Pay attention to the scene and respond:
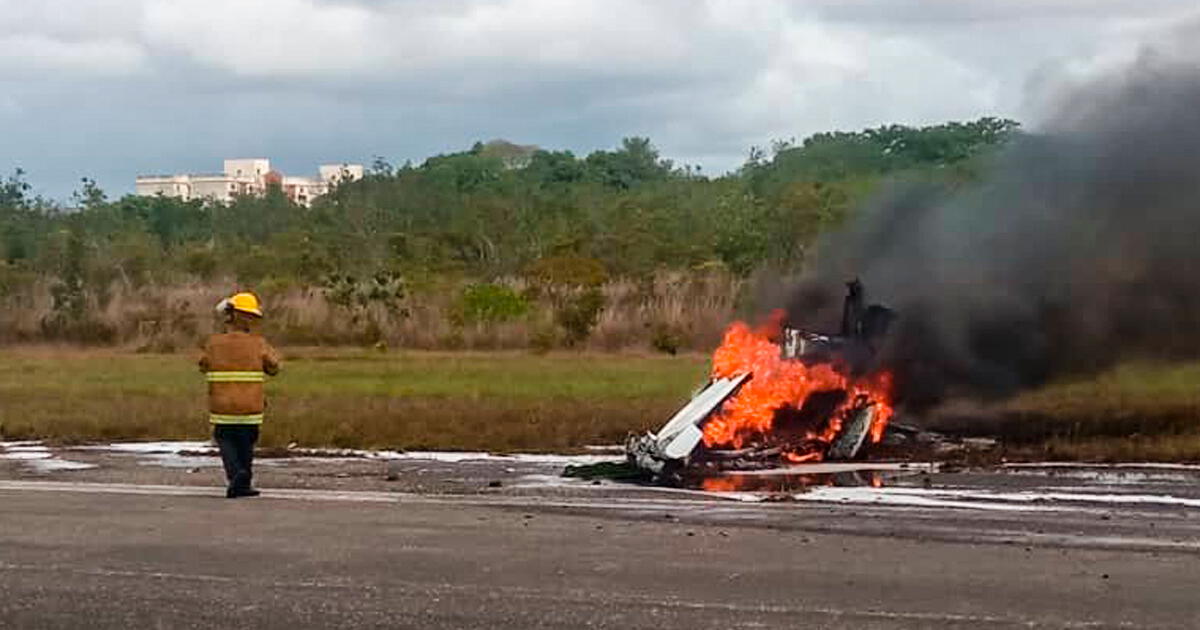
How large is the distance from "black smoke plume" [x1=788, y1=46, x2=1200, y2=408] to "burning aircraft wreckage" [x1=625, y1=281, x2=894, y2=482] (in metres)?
0.49

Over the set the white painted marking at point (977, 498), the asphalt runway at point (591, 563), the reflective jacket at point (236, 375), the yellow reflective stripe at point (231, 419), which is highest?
the reflective jacket at point (236, 375)

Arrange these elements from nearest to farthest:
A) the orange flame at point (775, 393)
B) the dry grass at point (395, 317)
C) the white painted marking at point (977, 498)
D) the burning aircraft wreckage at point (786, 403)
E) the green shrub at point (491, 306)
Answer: the white painted marking at point (977, 498) < the burning aircraft wreckage at point (786, 403) < the orange flame at point (775, 393) < the dry grass at point (395, 317) < the green shrub at point (491, 306)

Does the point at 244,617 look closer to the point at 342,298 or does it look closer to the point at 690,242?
the point at 342,298

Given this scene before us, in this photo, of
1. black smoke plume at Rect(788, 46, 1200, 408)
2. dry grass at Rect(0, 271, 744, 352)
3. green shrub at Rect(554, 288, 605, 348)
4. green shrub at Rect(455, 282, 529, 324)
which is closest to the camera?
black smoke plume at Rect(788, 46, 1200, 408)

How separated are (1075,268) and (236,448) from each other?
9.14 m

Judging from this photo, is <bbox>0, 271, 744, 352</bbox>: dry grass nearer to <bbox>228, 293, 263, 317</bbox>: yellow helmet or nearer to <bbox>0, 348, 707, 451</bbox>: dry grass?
<bbox>0, 348, 707, 451</bbox>: dry grass

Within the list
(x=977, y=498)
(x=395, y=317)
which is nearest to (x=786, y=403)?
(x=977, y=498)

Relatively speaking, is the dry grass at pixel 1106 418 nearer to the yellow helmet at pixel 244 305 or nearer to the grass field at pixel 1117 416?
the grass field at pixel 1117 416

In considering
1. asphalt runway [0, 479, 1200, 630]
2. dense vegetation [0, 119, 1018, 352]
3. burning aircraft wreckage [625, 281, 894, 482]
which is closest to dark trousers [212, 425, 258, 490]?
asphalt runway [0, 479, 1200, 630]

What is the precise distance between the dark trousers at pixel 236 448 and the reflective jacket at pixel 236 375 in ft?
0.21

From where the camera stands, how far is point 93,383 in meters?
25.0

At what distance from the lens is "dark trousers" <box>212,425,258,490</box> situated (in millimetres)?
11797

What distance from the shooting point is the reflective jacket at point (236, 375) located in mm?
11766

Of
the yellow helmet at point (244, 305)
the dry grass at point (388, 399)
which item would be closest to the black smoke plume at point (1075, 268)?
the dry grass at point (388, 399)
